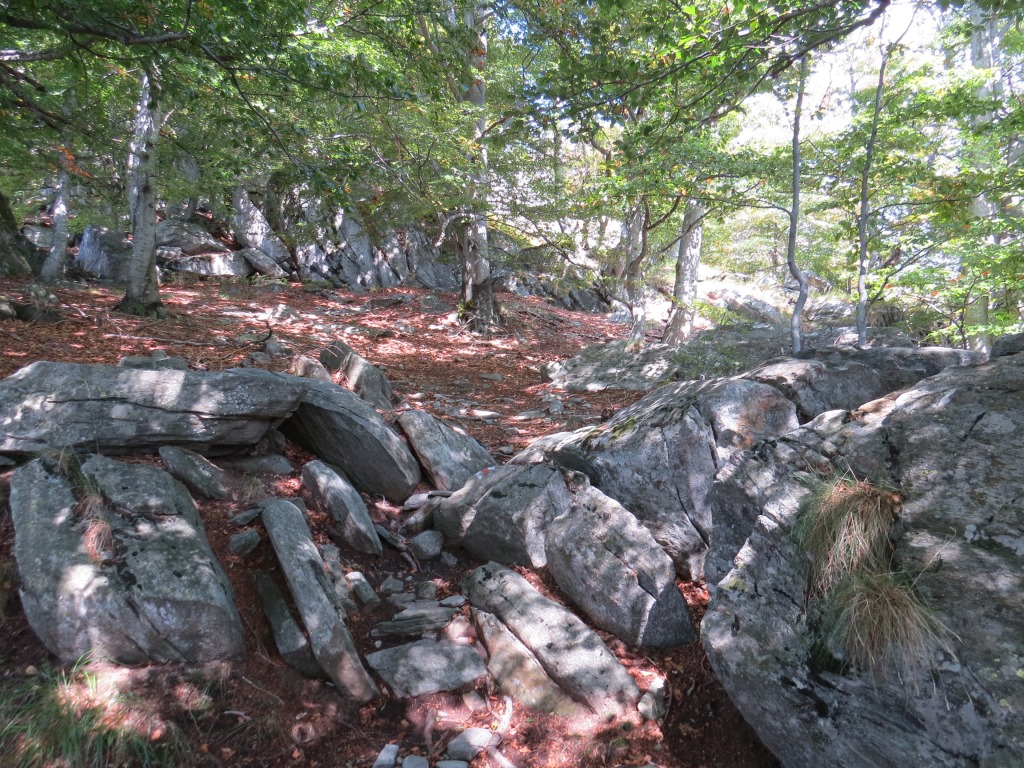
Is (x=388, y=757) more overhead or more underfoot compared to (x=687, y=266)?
more underfoot

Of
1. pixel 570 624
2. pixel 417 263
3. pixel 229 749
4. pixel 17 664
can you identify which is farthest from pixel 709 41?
pixel 417 263

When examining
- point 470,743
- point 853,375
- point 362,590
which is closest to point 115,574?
point 362,590

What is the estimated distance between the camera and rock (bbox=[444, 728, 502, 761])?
2859 millimetres

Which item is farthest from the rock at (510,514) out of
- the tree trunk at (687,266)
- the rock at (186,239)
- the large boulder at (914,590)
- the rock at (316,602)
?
the rock at (186,239)

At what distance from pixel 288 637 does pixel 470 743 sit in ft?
4.09

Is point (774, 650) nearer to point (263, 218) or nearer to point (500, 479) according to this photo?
point (500, 479)

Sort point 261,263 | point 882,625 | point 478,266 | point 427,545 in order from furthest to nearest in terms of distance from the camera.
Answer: point 261,263 → point 478,266 → point 427,545 → point 882,625

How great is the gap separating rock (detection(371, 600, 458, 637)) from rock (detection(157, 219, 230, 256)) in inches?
633

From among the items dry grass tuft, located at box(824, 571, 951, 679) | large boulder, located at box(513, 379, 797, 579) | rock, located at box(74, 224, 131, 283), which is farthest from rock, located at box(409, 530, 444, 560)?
rock, located at box(74, 224, 131, 283)

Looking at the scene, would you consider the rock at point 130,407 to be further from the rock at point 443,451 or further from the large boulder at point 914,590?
the large boulder at point 914,590

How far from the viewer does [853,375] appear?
15.6ft

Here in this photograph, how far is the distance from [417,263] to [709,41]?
1653 cm

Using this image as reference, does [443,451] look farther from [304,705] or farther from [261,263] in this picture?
[261,263]

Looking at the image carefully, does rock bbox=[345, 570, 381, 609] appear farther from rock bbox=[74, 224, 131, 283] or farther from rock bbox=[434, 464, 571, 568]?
rock bbox=[74, 224, 131, 283]
